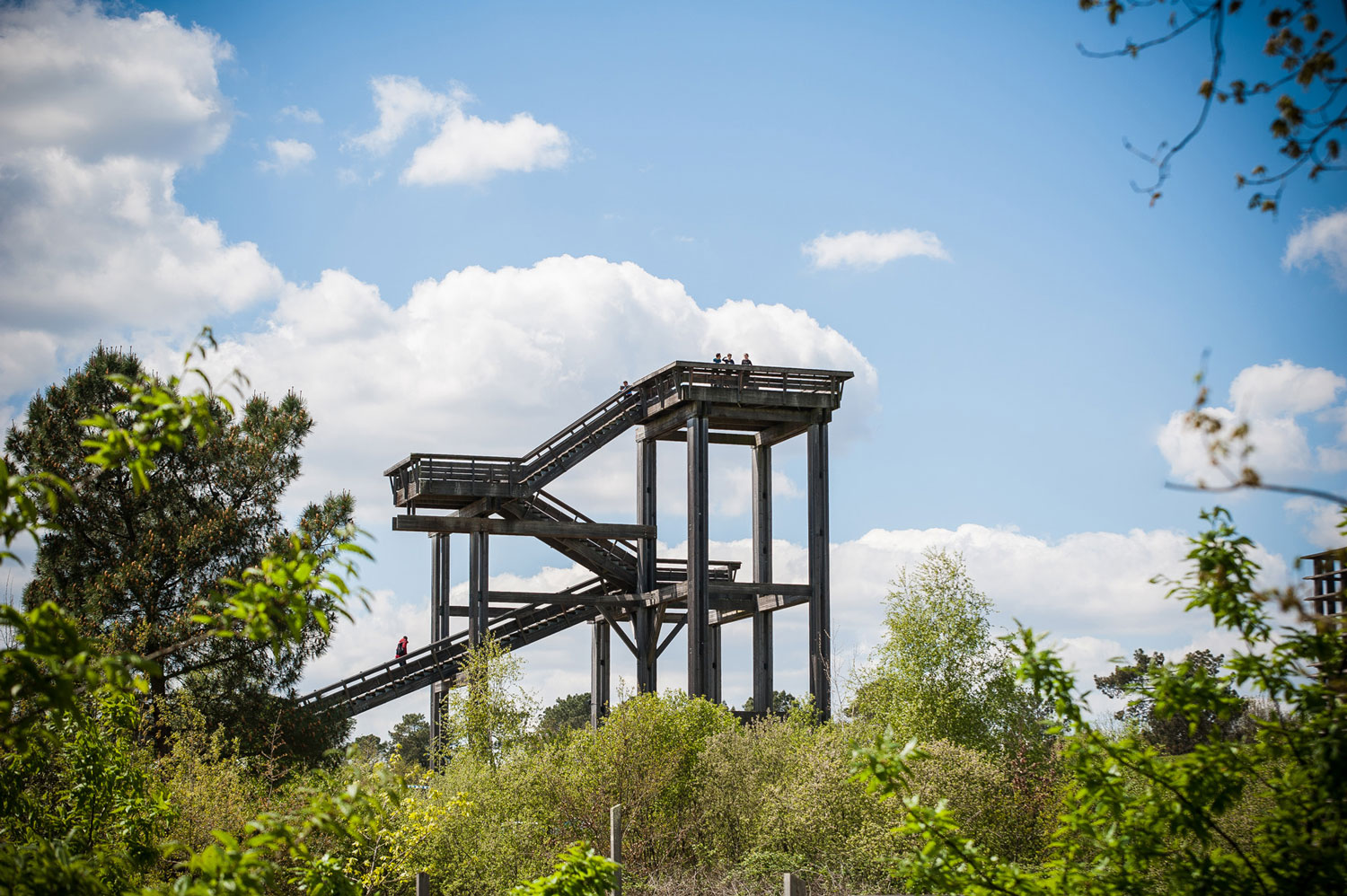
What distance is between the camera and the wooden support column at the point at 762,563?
33969 mm

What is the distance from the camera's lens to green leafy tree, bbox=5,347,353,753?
28.0 meters

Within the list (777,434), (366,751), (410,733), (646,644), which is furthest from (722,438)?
(410,733)

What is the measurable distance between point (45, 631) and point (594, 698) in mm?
33672

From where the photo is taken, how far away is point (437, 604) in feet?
116

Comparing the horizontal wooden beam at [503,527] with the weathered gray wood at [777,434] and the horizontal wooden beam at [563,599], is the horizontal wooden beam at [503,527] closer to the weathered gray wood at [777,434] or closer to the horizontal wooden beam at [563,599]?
the horizontal wooden beam at [563,599]

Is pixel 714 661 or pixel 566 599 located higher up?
pixel 566 599

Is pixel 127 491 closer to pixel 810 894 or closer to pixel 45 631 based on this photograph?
pixel 810 894

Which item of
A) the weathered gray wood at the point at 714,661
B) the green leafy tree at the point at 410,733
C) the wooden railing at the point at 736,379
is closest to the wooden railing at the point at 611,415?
the wooden railing at the point at 736,379

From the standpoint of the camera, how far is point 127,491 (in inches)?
1150

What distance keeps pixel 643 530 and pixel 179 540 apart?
11.9 m

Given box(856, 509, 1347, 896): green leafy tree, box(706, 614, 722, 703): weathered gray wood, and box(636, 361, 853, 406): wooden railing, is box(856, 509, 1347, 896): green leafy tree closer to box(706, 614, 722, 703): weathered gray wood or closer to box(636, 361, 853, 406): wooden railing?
box(636, 361, 853, 406): wooden railing

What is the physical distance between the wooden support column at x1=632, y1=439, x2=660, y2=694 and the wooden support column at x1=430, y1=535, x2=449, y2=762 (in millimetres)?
5477

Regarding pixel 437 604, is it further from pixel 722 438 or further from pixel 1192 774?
pixel 1192 774

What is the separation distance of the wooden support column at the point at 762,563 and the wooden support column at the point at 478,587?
7388 millimetres
